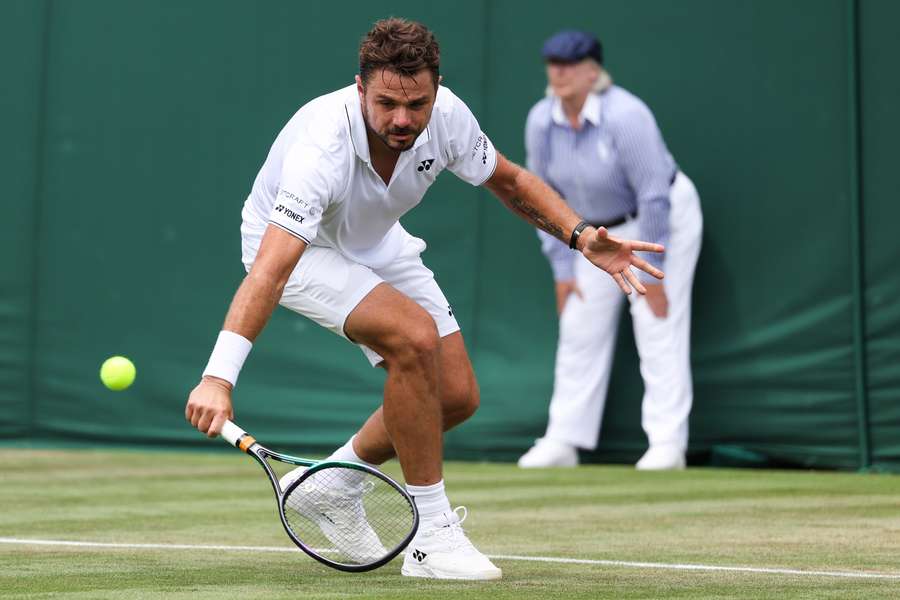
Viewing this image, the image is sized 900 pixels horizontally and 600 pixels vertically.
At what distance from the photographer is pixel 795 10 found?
939 cm

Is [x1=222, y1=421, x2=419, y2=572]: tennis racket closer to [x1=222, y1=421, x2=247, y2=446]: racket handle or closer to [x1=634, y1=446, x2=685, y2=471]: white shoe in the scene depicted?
[x1=222, y1=421, x2=247, y2=446]: racket handle

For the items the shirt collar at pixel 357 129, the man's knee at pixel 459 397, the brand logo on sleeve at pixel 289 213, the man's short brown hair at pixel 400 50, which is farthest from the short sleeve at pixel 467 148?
the brand logo on sleeve at pixel 289 213

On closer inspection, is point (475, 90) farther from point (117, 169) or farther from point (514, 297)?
point (117, 169)

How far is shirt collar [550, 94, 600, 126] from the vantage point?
9.11m

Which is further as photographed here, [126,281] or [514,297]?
[126,281]

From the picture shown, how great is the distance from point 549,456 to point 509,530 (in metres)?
3.30

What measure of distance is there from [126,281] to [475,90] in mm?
2570

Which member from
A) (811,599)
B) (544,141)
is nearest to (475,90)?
(544,141)

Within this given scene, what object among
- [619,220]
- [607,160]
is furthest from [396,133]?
[619,220]

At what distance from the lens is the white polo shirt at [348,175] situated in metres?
4.47

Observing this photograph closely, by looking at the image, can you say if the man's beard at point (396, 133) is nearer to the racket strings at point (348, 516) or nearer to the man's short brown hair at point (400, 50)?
the man's short brown hair at point (400, 50)

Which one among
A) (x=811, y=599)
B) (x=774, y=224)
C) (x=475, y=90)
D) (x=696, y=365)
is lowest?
(x=811, y=599)

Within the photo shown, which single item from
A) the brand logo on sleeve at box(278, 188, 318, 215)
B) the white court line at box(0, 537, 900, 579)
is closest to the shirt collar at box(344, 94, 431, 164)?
the brand logo on sleeve at box(278, 188, 318, 215)

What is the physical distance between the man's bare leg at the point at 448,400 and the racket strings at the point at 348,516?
18 centimetres
